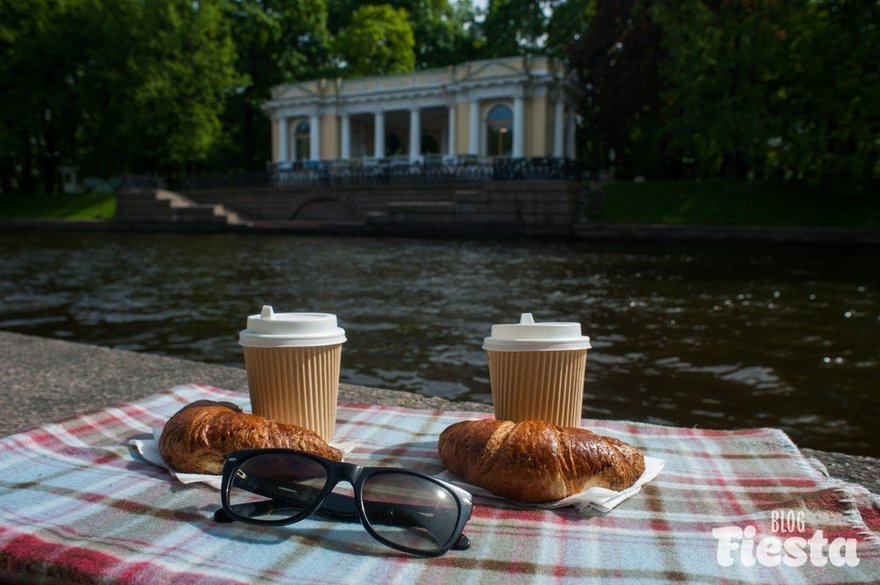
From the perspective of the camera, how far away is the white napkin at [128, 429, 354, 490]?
2.04 metres

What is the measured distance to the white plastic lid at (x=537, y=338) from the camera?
229cm

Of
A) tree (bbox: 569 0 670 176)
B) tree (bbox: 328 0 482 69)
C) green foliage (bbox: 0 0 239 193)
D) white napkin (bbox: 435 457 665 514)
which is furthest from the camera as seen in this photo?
tree (bbox: 328 0 482 69)

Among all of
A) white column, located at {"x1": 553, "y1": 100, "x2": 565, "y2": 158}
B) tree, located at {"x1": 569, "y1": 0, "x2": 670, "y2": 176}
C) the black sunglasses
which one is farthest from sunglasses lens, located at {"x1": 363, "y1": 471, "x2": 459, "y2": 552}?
white column, located at {"x1": 553, "y1": 100, "x2": 565, "y2": 158}

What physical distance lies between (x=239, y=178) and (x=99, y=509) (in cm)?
3663

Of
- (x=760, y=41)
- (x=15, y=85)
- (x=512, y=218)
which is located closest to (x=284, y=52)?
(x=15, y=85)

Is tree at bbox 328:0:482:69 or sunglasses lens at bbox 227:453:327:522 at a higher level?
tree at bbox 328:0:482:69

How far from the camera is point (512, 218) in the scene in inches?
1064

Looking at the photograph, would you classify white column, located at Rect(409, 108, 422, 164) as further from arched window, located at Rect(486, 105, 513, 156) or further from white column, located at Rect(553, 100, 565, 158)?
white column, located at Rect(553, 100, 565, 158)

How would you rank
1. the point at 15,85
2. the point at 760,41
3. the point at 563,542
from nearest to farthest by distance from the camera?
the point at 563,542, the point at 760,41, the point at 15,85

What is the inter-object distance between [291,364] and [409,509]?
0.77 meters

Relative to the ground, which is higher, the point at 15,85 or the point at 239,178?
the point at 15,85

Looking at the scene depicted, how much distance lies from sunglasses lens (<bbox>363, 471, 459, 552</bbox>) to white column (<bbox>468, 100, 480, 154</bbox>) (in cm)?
3515

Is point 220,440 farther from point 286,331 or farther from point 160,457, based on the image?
point 286,331

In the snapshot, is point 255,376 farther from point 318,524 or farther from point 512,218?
point 512,218
